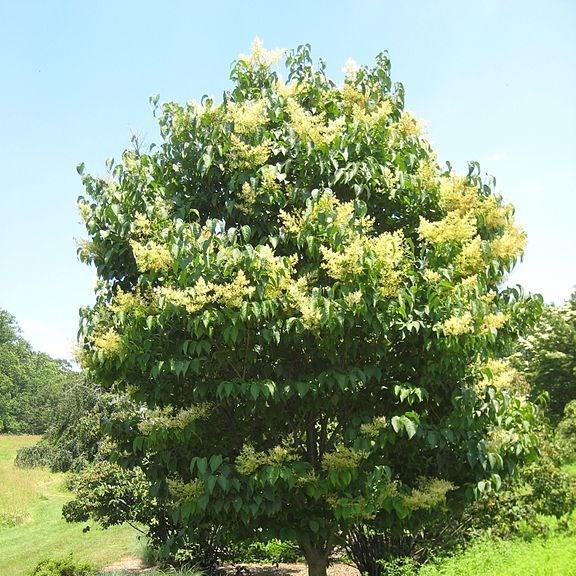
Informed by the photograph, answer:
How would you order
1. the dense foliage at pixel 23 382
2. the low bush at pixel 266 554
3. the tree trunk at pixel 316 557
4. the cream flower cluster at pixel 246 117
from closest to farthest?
the cream flower cluster at pixel 246 117 < the tree trunk at pixel 316 557 < the low bush at pixel 266 554 < the dense foliage at pixel 23 382

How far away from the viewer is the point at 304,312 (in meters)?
4.95

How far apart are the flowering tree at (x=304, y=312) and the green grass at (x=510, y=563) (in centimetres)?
59

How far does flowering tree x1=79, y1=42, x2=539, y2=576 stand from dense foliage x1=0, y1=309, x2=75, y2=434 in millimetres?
64662

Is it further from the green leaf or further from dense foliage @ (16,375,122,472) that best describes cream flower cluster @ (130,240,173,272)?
dense foliage @ (16,375,122,472)

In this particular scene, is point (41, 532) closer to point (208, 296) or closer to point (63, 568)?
point (63, 568)

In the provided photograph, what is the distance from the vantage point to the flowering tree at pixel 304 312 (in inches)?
203

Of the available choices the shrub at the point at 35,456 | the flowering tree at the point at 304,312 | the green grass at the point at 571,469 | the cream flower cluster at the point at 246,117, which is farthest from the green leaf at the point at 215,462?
the shrub at the point at 35,456

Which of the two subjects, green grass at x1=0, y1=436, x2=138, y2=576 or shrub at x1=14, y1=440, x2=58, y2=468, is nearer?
green grass at x1=0, y1=436, x2=138, y2=576

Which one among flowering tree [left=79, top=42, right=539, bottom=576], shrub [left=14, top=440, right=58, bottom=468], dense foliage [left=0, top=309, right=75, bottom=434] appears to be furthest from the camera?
dense foliage [left=0, top=309, right=75, bottom=434]

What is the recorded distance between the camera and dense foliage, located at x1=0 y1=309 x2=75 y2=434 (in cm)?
7475

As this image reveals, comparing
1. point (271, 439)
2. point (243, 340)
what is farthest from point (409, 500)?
point (243, 340)

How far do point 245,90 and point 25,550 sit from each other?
15.4m

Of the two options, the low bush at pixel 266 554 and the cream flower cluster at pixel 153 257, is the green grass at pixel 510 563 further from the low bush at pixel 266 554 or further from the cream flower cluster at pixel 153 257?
the low bush at pixel 266 554

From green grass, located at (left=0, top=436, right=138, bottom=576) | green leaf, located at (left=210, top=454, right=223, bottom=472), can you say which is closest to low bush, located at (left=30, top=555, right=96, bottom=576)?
green grass, located at (left=0, top=436, right=138, bottom=576)
